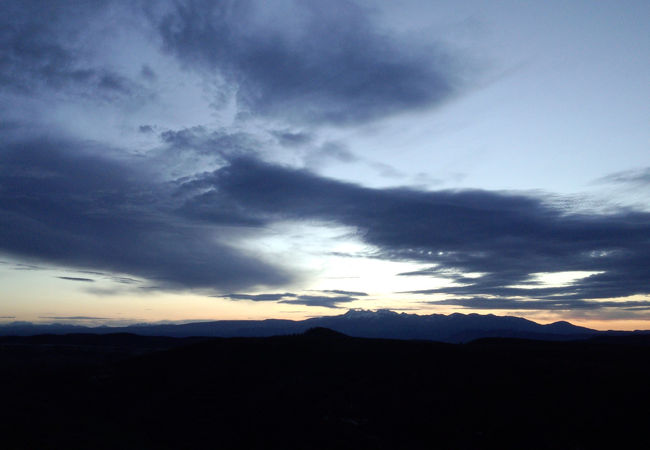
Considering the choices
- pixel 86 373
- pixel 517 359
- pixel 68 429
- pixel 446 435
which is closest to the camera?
pixel 446 435

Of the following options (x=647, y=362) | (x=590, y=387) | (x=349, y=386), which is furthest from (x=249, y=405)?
(x=647, y=362)

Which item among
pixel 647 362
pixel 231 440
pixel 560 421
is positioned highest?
pixel 647 362

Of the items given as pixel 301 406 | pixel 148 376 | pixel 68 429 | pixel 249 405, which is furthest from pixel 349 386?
pixel 148 376

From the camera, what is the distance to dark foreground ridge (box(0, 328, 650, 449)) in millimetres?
26984

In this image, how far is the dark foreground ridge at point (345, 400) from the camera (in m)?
27.0

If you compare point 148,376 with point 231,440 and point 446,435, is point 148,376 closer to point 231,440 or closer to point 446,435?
point 231,440

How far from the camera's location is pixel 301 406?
32.8 metres

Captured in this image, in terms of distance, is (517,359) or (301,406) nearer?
(301,406)

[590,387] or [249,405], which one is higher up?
[590,387]

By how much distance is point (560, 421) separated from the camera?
27625 millimetres

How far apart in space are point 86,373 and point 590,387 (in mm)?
52823

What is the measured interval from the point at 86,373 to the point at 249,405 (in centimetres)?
2727

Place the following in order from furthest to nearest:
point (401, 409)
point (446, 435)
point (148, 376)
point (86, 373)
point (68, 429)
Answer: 1. point (86, 373)
2. point (148, 376)
3. point (401, 409)
4. point (68, 429)
5. point (446, 435)

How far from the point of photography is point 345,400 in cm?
3334
